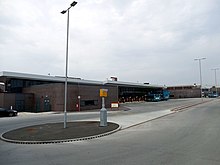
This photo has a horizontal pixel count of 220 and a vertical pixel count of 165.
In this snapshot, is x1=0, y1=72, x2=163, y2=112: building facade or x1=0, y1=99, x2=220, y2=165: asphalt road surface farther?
x1=0, y1=72, x2=163, y2=112: building facade

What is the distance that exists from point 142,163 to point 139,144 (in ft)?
10.3

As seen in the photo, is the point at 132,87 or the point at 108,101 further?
the point at 132,87

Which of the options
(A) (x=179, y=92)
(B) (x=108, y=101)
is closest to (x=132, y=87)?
(B) (x=108, y=101)

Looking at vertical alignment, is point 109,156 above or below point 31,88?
below

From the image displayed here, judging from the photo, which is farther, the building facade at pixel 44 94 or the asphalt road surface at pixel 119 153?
the building facade at pixel 44 94

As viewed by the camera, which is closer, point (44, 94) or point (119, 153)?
point (119, 153)

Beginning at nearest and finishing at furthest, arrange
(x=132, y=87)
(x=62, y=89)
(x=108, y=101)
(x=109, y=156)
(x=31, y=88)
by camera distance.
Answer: (x=109, y=156), (x=62, y=89), (x=31, y=88), (x=108, y=101), (x=132, y=87)

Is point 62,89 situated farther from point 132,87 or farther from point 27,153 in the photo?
point 132,87

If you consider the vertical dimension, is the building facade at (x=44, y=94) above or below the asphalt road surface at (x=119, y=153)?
above

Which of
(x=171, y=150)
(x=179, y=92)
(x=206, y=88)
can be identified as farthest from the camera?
(x=206, y=88)

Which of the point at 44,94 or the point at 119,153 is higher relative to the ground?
the point at 44,94

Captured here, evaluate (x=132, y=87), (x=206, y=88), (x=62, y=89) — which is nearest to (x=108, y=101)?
(x=62, y=89)

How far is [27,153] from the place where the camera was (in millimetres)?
9180

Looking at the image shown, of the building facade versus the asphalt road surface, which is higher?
the building facade
